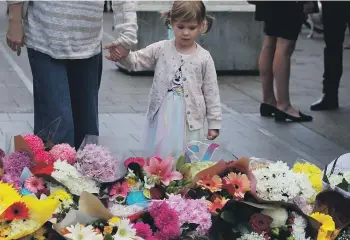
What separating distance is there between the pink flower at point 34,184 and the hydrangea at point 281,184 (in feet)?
2.76

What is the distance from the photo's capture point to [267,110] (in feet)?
26.9

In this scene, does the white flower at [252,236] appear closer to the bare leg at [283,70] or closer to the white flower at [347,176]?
the white flower at [347,176]

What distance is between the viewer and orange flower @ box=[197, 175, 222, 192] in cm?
331

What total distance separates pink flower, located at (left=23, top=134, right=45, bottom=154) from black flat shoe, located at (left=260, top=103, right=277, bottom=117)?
4829 mm

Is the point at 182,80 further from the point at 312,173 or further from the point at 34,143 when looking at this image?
the point at 34,143

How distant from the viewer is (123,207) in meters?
3.21

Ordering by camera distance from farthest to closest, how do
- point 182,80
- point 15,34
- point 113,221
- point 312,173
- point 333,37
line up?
point 333,37, point 182,80, point 15,34, point 312,173, point 113,221

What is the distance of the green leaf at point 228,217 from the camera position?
121 inches

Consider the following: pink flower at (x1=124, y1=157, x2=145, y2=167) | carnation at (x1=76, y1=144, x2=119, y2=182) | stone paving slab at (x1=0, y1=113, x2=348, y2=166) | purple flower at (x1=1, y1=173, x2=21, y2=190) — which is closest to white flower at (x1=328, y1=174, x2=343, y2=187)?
pink flower at (x1=124, y1=157, x2=145, y2=167)

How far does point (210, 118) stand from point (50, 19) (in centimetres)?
114

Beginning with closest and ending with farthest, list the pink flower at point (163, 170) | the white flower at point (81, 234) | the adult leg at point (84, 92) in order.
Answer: the white flower at point (81, 234) < the pink flower at point (163, 170) < the adult leg at point (84, 92)

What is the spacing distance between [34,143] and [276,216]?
1049mm

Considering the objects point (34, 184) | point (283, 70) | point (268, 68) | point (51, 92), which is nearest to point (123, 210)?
point (34, 184)

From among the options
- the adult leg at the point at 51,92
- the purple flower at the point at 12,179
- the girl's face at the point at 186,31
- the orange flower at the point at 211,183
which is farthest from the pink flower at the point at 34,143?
the girl's face at the point at 186,31
